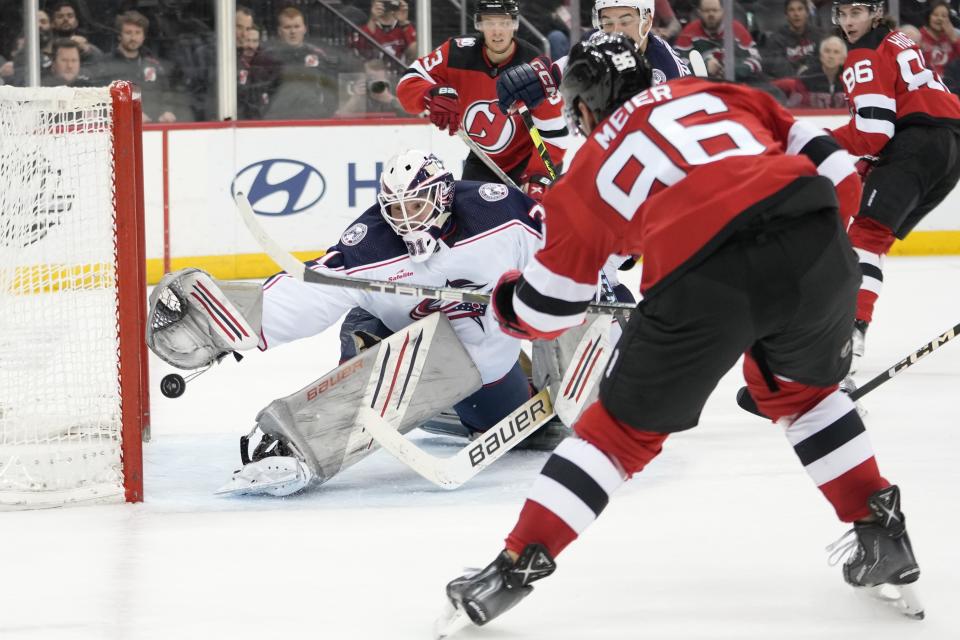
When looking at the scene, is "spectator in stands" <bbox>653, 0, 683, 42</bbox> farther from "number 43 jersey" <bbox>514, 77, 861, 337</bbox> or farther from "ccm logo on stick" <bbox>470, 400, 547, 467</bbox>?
"number 43 jersey" <bbox>514, 77, 861, 337</bbox>

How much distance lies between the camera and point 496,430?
306 cm

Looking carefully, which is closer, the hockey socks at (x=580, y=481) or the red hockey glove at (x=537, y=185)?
the hockey socks at (x=580, y=481)

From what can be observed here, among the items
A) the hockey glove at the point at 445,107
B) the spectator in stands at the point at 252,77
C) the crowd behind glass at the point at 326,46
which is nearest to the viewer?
the hockey glove at the point at 445,107

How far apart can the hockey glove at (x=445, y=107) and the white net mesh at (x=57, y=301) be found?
1406mm

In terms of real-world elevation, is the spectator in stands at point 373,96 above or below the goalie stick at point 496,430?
above

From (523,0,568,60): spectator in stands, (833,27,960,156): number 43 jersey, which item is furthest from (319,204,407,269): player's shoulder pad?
(523,0,568,60): spectator in stands

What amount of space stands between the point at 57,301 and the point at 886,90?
2.43m

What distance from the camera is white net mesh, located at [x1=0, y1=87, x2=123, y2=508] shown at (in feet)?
9.77

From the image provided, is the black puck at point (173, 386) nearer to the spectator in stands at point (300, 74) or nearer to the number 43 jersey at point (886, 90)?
the number 43 jersey at point (886, 90)

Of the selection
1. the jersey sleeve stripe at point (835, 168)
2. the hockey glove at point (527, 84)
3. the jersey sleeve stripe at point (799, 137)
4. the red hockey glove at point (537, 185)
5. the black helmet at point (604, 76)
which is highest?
the black helmet at point (604, 76)

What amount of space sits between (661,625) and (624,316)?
909 mm

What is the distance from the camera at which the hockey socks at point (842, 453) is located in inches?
88.1

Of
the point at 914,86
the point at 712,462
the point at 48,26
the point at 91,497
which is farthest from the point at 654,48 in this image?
the point at 48,26

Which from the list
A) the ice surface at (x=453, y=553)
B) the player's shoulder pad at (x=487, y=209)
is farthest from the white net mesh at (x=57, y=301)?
the player's shoulder pad at (x=487, y=209)
